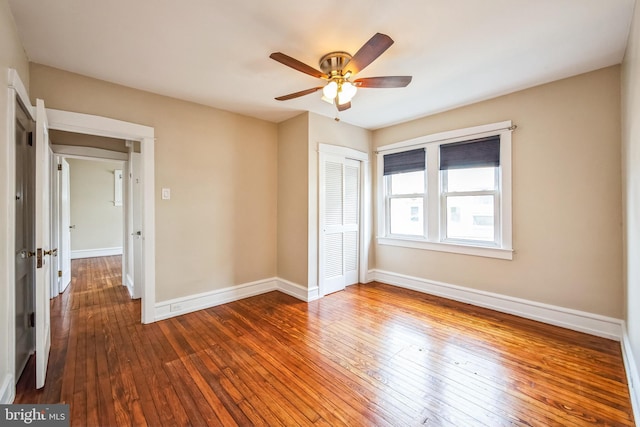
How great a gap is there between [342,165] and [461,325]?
2514mm

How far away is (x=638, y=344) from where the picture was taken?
171cm

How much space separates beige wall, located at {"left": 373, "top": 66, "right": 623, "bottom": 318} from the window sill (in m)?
0.09

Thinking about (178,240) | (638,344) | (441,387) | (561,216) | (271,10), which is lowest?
(441,387)

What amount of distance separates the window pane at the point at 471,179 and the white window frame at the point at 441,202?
92 mm

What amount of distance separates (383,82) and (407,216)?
246 centimetres

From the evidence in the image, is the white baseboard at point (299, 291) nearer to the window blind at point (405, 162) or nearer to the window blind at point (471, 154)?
the window blind at point (405, 162)

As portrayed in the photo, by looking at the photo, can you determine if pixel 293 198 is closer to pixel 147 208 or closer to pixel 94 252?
pixel 147 208

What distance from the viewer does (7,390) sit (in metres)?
1.62

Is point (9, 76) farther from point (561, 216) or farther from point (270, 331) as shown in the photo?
point (561, 216)

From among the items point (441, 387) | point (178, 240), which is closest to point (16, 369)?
point (178, 240)

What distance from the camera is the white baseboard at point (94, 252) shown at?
6.56 meters

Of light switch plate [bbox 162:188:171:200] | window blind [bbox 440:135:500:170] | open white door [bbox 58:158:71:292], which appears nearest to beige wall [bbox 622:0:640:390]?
window blind [bbox 440:135:500:170]

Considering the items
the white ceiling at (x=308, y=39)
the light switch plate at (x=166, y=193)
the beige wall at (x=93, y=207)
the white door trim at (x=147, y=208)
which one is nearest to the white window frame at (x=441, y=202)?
the white ceiling at (x=308, y=39)

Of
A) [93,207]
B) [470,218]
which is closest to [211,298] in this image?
[470,218]
